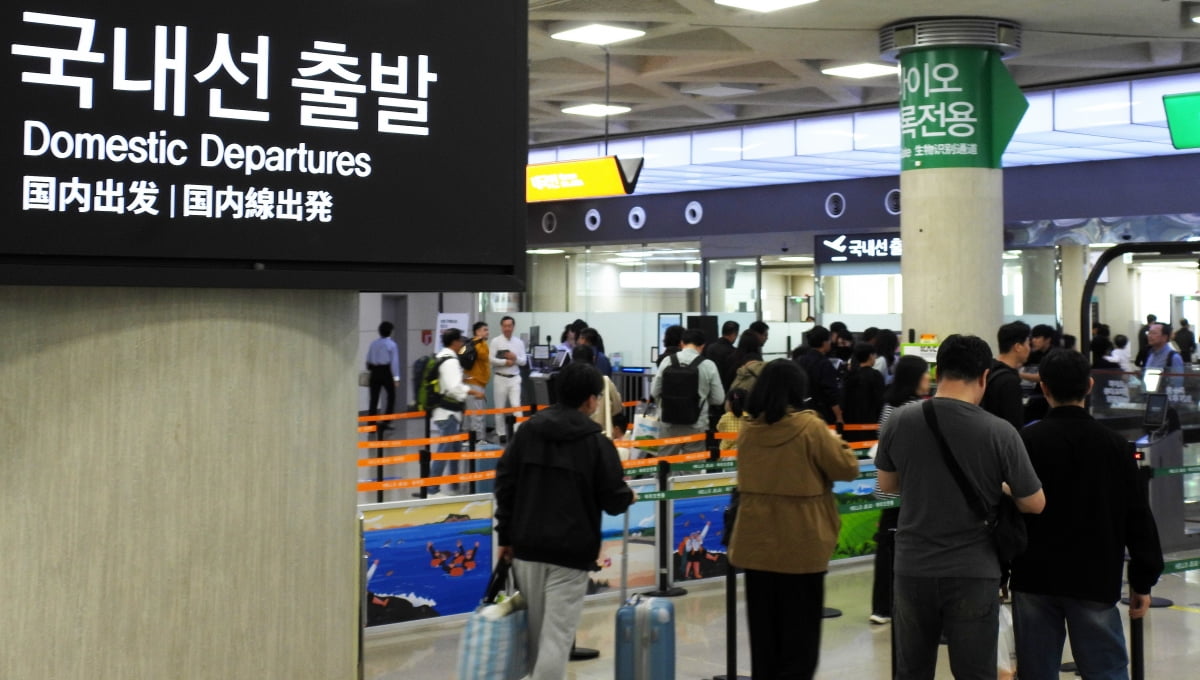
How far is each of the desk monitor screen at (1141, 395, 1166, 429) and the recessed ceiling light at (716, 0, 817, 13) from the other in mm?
4698

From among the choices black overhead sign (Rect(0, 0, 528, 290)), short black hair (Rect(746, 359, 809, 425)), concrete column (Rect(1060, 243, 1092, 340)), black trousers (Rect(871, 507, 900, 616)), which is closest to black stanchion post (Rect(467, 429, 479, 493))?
black trousers (Rect(871, 507, 900, 616))

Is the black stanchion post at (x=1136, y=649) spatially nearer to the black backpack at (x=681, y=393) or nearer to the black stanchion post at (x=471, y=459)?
the black backpack at (x=681, y=393)

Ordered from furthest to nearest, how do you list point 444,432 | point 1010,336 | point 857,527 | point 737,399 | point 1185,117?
point 444,432
point 857,527
point 1185,117
point 737,399
point 1010,336

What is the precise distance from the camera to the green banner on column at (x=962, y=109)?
1223 centimetres

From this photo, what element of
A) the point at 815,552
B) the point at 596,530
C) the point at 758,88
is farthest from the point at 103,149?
the point at 758,88

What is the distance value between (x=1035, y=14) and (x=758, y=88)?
5.71 m

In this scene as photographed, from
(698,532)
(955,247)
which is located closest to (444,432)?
(698,532)

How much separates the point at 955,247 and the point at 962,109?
4.44ft

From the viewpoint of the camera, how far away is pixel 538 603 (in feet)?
16.4

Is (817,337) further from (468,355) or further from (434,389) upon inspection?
(468,355)

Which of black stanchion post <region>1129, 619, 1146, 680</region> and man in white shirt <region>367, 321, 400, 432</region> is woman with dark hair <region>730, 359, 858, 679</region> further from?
man in white shirt <region>367, 321, 400, 432</region>

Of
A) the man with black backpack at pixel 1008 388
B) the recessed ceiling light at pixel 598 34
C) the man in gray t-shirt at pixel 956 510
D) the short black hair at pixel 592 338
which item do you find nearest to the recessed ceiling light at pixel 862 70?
the recessed ceiling light at pixel 598 34

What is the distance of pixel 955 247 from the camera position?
1227cm

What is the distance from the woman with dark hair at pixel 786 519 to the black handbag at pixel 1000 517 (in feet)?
2.14
